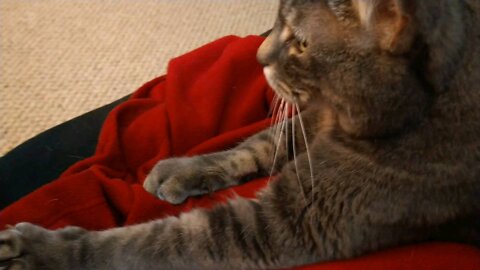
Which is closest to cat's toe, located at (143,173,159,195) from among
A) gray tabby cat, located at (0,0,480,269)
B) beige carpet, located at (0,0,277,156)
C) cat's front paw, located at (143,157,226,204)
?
cat's front paw, located at (143,157,226,204)

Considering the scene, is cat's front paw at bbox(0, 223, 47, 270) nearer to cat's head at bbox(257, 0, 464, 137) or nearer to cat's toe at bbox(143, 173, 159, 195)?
cat's toe at bbox(143, 173, 159, 195)

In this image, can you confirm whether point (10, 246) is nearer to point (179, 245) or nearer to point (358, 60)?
point (179, 245)

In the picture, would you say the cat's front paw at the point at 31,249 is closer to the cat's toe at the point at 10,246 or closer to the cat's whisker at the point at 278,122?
the cat's toe at the point at 10,246

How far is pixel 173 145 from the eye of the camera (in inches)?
41.8

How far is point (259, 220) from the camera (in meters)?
0.79

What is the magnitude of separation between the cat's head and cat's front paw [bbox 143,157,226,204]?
0.23 metres

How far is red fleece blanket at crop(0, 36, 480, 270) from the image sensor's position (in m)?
0.76

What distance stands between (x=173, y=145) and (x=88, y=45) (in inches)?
38.2

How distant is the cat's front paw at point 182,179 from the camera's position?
91cm

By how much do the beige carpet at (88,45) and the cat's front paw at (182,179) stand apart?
680mm

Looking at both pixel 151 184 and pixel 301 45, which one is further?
pixel 151 184

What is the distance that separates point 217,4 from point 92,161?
1371mm

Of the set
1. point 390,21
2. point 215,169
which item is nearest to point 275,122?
point 215,169

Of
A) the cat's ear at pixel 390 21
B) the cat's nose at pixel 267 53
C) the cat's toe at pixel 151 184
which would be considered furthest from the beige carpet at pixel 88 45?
the cat's ear at pixel 390 21
